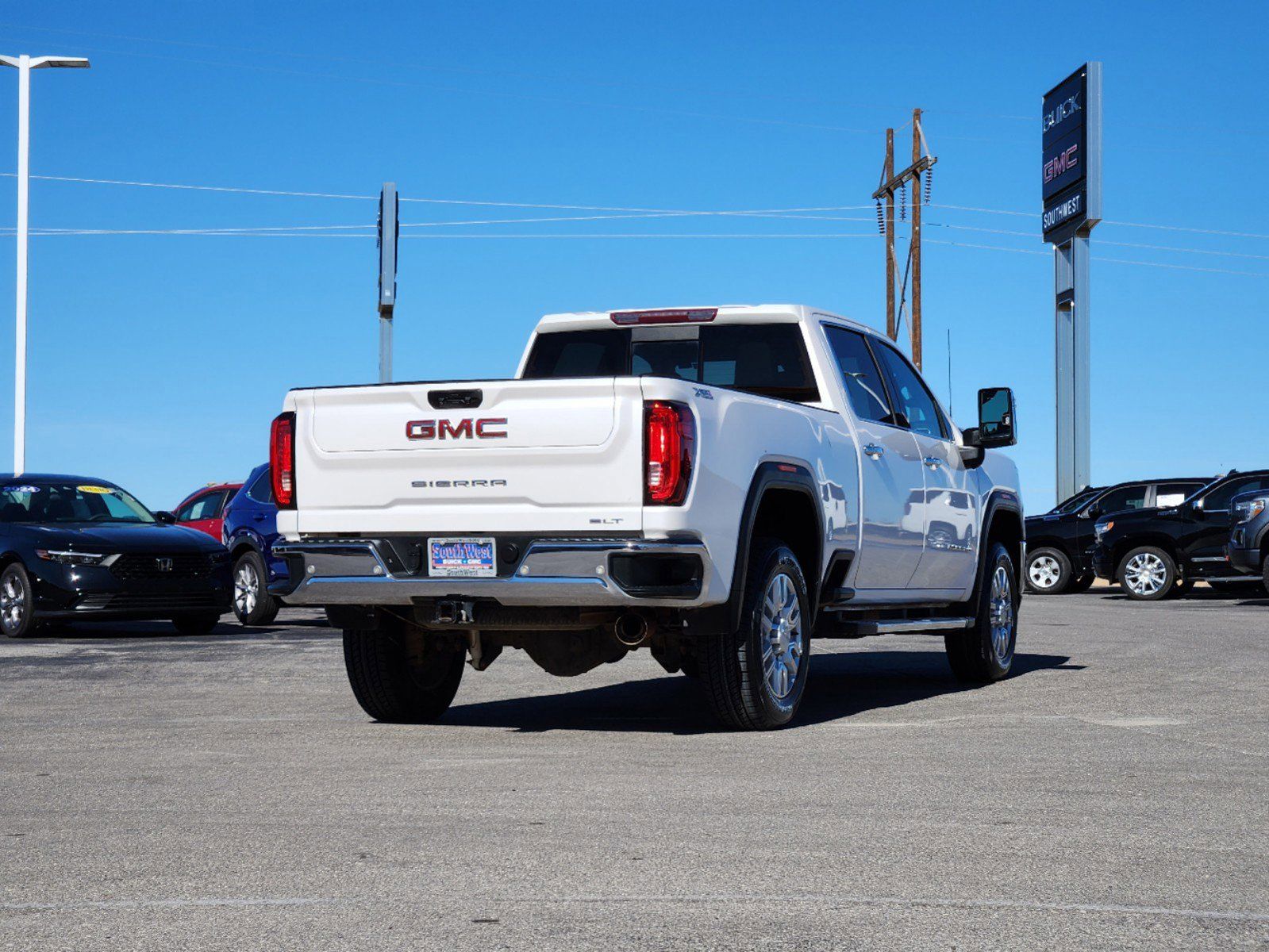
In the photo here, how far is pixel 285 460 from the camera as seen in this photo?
8359mm

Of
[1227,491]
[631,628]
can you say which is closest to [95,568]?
[631,628]

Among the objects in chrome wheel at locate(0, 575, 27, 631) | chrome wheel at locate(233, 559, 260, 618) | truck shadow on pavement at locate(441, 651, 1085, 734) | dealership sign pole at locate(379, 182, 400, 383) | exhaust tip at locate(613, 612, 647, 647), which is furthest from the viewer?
dealership sign pole at locate(379, 182, 400, 383)

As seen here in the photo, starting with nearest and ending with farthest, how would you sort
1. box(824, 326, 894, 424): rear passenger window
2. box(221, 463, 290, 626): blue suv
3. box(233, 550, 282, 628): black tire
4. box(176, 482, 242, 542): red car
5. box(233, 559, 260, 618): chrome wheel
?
box(824, 326, 894, 424): rear passenger window
box(221, 463, 290, 626): blue suv
box(233, 550, 282, 628): black tire
box(233, 559, 260, 618): chrome wheel
box(176, 482, 242, 542): red car

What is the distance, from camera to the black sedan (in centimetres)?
1633

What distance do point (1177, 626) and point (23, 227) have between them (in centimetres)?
2027

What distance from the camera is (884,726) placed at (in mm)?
8641

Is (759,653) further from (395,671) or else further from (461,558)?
(395,671)

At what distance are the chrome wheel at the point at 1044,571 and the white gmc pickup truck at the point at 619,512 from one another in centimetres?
1871

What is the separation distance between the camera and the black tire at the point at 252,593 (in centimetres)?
1841

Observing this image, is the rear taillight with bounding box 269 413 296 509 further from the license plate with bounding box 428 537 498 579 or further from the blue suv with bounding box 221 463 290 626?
the blue suv with bounding box 221 463 290 626

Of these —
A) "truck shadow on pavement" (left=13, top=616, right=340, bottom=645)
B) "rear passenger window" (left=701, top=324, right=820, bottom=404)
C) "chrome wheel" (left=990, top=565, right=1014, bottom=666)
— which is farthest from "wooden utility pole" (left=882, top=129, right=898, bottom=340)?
"rear passenger window" (left=701, top=324, right=820, bottom=404)

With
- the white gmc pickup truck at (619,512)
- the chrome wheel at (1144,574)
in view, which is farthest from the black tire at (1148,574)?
the white gmc pickup truck at (619,512)

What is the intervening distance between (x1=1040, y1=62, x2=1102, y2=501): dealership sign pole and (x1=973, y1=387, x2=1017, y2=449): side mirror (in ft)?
94.2

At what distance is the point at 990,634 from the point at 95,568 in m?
9.00
